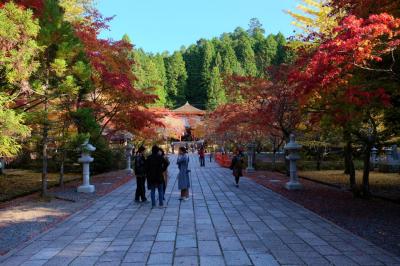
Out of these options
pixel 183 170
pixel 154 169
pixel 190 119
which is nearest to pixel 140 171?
pixel 154 169

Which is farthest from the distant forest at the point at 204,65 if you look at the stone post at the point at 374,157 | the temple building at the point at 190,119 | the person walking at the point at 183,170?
the person walking at the point at 183,170

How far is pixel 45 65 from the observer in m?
11.9

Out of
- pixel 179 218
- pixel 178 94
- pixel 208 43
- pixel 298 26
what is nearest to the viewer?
pixel 179 218

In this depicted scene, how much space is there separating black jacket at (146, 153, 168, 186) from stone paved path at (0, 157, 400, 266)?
72 centimetres

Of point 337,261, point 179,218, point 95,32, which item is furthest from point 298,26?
point 337,261

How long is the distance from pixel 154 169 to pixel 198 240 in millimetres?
3913

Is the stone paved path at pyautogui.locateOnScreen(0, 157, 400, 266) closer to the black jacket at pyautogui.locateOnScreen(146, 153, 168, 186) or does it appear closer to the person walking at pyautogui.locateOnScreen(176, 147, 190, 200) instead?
the black jacket at pyautogui.locateOnScreen(146, 153, 168, 186)

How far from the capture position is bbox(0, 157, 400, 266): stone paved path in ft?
18.4

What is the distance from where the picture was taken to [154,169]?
10.3 m

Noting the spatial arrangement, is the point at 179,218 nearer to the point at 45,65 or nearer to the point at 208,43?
the point at 45,65

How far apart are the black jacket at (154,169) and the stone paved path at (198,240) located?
0.72 meters

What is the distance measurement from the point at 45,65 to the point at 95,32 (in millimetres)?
6859

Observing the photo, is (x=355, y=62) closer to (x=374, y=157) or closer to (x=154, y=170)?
(x=154, y=170)

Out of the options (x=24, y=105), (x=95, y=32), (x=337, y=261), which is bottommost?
(x=337, y=261)
